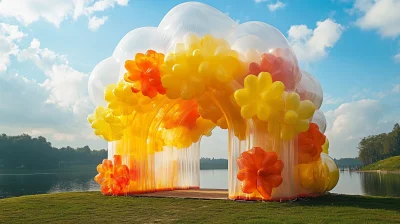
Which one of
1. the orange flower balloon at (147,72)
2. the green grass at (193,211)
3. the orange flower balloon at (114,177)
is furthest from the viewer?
the orange flower balloon at (114,177)

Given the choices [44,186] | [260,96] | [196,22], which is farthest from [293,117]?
[44,186]

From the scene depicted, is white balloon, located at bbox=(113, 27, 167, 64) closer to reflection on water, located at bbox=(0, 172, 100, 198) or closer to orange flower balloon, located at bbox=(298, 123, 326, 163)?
orange flower balloon, located at bbox=(298, 123, 326, 163)

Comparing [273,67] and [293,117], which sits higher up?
[273,67]

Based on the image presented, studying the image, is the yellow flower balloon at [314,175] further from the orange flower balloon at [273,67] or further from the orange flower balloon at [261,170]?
the orange flower balloon at [273,67]

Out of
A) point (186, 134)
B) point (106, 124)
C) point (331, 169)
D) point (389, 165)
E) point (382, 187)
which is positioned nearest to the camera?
point (331, 169)

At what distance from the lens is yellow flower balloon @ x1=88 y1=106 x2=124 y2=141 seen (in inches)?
378

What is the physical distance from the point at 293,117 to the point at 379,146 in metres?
48.1

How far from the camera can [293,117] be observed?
771cm

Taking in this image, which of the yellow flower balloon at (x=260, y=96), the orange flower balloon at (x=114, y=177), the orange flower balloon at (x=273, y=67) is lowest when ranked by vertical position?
the orange flower balloon at (x=114, y=177)

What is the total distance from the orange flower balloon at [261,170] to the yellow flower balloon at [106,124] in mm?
3314

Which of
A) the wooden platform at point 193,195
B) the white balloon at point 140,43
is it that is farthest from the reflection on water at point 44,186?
the white balloon at point 140,43

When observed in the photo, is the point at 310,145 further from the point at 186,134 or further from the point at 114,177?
the point at 114,177

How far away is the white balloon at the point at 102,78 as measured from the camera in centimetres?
1002

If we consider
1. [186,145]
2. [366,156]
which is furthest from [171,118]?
[366,156]
